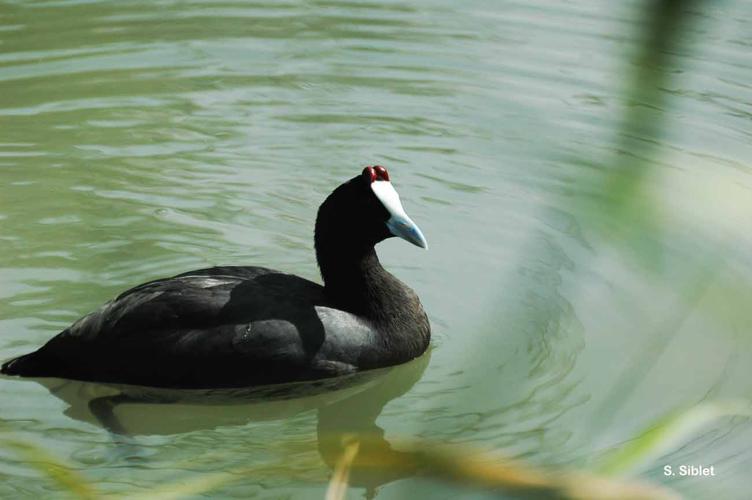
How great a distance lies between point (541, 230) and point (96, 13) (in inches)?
203

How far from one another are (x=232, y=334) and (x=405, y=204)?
1.98 m

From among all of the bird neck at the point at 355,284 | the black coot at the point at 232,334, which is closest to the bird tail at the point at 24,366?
the black coot at the point at 232,334

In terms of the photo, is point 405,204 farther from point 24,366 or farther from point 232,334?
point 24,366

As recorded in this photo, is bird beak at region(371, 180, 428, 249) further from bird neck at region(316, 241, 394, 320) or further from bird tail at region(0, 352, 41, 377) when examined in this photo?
bird tail at region(0, 352, 41, 377)

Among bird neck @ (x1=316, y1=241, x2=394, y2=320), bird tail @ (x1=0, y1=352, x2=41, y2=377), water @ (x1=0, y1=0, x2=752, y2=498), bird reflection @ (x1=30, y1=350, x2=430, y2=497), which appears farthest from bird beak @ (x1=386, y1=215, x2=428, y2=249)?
bird tail @ (x1=0, y1=352, x2=41, y2=377)

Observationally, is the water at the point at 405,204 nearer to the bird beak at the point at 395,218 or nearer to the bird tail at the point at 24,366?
the bird tail at the point at 24,366

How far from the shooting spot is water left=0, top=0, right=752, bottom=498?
4.05 metres

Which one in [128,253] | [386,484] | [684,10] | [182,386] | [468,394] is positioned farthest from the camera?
[128,253]

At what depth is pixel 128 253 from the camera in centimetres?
575

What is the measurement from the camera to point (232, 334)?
4.60m

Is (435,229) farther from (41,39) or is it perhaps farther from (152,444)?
(41,39)

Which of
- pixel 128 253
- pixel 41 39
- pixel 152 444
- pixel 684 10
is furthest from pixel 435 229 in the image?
pixel 684 10

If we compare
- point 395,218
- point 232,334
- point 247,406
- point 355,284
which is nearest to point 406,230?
point 395,218

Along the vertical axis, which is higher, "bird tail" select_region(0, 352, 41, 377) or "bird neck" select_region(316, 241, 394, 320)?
"bird neck" select_region(316, 241, 394, 320)
